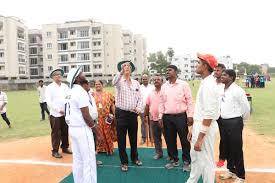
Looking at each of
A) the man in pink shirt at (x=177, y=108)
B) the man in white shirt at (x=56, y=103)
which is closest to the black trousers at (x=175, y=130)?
the man in pink shirt at (x=177, y=108)

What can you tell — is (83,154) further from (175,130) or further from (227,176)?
(227,176)

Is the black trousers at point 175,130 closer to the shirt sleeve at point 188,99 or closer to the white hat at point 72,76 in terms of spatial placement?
the shirt sleeve at point 188,99

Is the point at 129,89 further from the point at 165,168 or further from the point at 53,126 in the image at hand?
the point at 53,126

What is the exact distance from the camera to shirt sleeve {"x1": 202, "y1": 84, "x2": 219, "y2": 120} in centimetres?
454

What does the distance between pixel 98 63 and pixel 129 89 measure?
65.7 meters

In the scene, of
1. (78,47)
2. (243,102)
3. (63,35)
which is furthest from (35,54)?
(243,102)

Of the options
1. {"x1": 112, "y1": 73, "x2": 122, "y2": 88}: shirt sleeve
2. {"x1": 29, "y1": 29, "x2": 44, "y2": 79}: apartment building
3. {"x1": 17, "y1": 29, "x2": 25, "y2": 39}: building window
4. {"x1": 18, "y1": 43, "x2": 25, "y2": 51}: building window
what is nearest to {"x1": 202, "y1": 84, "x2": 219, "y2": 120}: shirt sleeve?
{"x1": 112, "y1": 73, "x2": 122, "y2": 88}: shirt sleeve

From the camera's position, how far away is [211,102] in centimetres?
454

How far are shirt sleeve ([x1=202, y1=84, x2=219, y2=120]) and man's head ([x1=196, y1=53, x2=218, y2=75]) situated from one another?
295mm

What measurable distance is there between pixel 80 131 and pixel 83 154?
34 cm

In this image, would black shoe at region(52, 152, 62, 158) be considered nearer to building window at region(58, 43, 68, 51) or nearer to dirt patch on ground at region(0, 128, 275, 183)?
dirt patch on ground at region(0, 128, 275, 183)

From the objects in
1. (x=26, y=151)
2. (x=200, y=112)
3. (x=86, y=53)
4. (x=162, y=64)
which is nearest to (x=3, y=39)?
(x=86, y=53)

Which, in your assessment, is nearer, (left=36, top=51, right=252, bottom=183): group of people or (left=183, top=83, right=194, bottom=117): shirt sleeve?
(left=36, top=51, right=252, bottom=183): group of people

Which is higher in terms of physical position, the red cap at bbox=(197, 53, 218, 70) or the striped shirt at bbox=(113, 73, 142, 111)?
the red cap at bbox=(197, 53, 218, 70)
